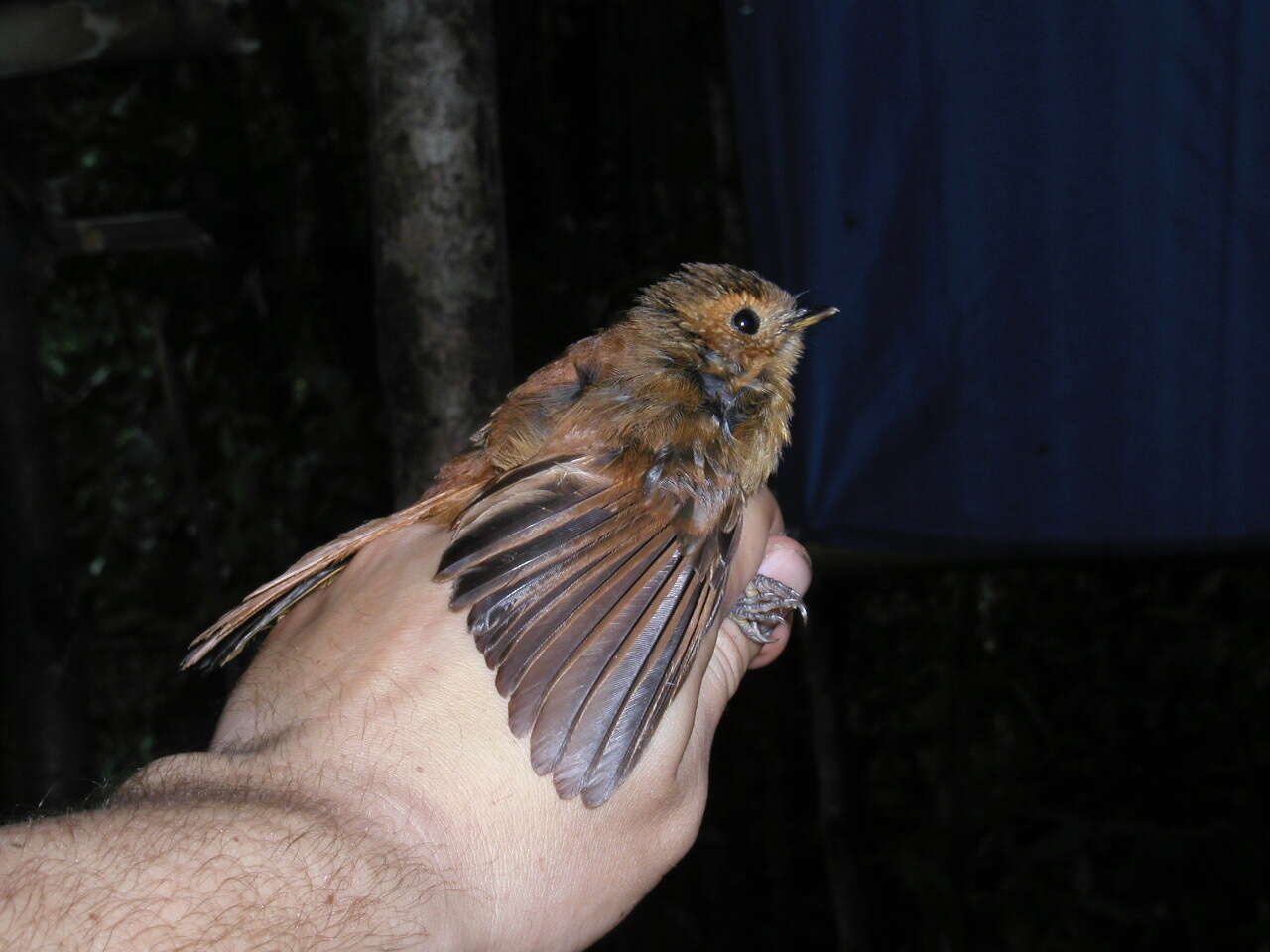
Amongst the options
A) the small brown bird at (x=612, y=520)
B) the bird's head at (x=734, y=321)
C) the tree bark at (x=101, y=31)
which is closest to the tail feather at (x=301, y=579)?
the small brown bird at (x=612, y=520)

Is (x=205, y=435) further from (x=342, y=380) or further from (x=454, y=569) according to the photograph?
(x=454, y=569)

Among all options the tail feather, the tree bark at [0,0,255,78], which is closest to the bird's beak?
the tail feather

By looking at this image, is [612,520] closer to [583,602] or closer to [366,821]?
[583,602]

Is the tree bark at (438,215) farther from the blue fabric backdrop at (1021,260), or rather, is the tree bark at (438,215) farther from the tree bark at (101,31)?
the tree bark at (101,31)

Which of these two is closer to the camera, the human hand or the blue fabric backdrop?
the human hand

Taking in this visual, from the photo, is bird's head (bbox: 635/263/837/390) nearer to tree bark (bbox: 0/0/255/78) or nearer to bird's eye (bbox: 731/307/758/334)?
bird's eye (bbox: 731/307/758/334)

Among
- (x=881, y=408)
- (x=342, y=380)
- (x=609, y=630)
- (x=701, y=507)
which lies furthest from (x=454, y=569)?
(x=342, y=380)

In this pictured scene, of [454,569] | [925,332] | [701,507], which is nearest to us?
[454,569]
